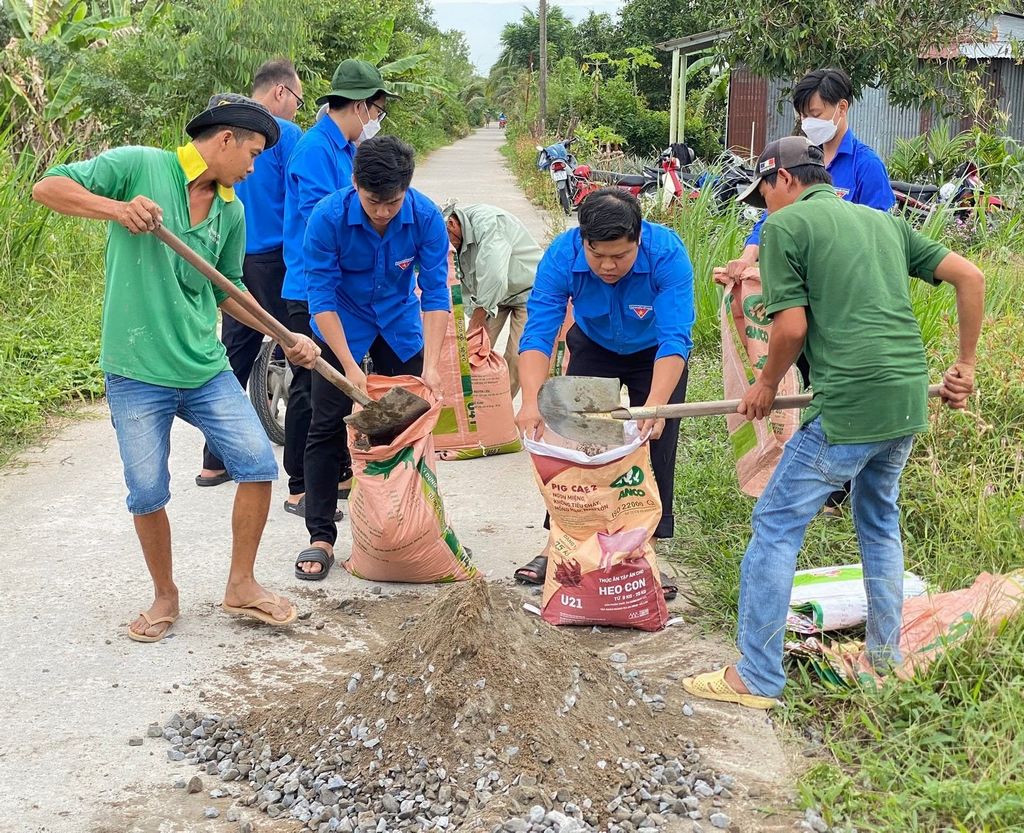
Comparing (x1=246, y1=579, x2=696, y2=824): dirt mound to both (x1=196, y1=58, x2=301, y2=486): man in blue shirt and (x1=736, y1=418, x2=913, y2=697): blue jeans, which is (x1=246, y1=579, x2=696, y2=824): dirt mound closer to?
(x1=736, y1=418, x2=913, y2=697): blue jeans

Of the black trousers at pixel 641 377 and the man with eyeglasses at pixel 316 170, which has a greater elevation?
the man with eyeglasses at pixel 316 170

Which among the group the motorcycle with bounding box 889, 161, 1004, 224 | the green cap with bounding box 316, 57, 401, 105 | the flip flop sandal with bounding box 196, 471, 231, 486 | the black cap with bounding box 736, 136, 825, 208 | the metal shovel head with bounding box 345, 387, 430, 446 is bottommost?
the flip flop sandal with bounding box 196, 471, 231, 486

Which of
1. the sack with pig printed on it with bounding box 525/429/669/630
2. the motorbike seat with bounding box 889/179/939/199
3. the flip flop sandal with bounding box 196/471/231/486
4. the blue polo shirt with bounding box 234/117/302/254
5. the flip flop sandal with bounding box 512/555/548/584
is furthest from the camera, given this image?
the motorbike seat with bounding box 889/179/939/199

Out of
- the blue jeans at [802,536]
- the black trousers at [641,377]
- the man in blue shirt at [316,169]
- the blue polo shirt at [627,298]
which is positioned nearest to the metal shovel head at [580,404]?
the blue polo shirt at [627,298]

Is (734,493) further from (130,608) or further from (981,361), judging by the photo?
(130,608)

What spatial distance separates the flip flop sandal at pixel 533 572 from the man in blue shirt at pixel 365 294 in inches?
33.4

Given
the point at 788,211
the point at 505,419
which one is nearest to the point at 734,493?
the point at 505,419

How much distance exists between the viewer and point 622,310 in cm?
425

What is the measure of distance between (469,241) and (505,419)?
3.51 ft

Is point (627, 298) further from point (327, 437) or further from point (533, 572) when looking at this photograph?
point (327, 437)

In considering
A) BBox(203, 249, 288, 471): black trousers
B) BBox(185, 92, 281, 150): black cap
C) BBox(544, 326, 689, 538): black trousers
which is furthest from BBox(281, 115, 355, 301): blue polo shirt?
BBox(544, 326, 689, 538): black trousers

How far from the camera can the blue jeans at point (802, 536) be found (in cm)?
334

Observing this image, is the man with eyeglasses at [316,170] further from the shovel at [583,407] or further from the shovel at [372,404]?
the shovel at [583,407]

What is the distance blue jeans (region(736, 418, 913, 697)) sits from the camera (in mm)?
3336
